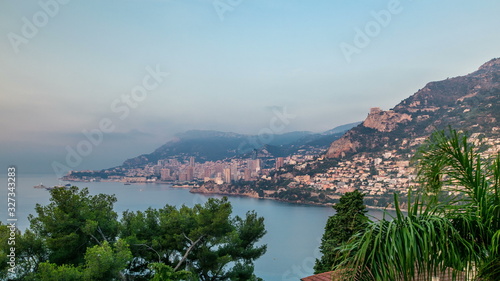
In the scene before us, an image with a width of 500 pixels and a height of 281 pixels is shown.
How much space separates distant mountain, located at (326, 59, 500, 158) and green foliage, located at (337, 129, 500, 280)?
39917mm

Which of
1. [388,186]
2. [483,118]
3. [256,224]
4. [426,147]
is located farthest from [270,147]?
[426,147]

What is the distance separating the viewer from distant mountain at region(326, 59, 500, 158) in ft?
130

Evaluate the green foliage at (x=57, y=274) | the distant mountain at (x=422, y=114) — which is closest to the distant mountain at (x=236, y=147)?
the distant mountain at (x=422, y=114)

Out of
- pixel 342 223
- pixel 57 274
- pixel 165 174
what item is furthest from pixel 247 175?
pixel 57 274

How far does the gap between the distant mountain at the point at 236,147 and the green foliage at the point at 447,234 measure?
194 feet

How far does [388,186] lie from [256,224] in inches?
1143

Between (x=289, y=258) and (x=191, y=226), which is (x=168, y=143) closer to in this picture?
(x=289, y=258)

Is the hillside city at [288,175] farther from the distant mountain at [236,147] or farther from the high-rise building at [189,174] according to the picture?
the distant mountain at [236,147]

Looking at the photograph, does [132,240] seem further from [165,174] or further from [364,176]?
[165,174]

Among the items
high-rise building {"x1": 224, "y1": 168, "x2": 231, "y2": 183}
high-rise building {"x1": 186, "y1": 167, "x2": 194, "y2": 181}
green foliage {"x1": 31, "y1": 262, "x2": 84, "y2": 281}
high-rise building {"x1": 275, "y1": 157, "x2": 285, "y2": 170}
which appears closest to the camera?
green foliage {"x1": 31, "y1": 262, "x2": 84, "y2": 281}

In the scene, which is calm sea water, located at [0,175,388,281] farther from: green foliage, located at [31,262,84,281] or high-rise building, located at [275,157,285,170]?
high-rise building, located at [275,157,285,170]

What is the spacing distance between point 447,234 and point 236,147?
74.2 m

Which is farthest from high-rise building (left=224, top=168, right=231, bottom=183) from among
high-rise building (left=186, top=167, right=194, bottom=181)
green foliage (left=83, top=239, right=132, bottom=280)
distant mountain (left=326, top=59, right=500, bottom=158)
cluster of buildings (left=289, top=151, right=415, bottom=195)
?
green foliage (left=83, top=239, right=132, bottom=280)

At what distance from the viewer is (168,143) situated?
8269 centimetres
